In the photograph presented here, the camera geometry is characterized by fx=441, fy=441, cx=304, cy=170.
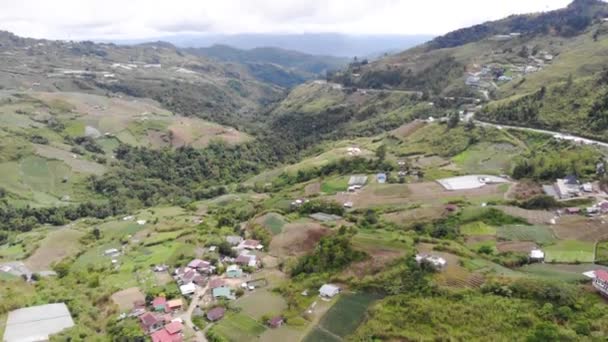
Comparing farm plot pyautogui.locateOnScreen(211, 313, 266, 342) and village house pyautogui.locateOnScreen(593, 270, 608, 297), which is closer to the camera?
village house pyautogui.locateOnScreen(593, 270, 608, 297)

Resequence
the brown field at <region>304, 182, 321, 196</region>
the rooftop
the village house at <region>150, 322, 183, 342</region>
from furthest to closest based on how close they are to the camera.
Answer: the brown field at <region>304, 182, 321, 196</region> < the rooftop < the village house at <region>150, 322, 183, 342</region>

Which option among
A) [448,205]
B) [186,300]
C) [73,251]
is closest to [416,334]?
[186,300]

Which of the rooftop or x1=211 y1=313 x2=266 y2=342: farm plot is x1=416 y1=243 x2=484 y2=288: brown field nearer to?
x1=211 y1=313 x2=266 y2=342: farm plot

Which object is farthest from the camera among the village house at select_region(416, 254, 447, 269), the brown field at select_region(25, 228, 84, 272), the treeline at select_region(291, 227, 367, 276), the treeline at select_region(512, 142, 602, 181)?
the brown field at select_region(25, 228, 84, 272)

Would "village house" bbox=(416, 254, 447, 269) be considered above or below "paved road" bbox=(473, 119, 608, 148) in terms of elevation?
below

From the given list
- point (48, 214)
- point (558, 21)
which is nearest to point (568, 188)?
point (48, 214)

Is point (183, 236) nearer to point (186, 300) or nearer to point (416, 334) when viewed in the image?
point (186, 300)

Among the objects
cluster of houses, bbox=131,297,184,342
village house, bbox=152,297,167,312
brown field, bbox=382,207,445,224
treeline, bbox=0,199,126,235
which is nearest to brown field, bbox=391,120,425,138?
brown field, bbox=382,207,445,224
